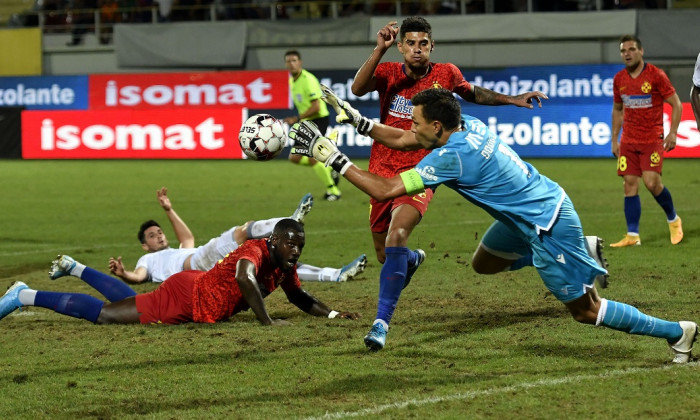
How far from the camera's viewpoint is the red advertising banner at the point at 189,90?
28.3m

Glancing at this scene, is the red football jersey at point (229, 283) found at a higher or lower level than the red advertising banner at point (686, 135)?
higher

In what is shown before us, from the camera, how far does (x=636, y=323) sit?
231 inches

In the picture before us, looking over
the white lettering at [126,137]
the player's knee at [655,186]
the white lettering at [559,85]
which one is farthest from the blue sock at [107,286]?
the white lettering at [126,137]

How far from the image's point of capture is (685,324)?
587 centimetres

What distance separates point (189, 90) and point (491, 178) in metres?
24.4

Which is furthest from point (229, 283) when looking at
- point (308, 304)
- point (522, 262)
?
point (522, 262)

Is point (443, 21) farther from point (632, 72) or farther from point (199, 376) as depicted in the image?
point (199, 376)

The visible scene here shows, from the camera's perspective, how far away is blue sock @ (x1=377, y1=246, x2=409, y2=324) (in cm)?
663

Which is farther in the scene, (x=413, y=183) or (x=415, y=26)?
(x=415, y=26)

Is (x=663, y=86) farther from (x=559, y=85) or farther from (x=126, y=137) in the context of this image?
(x=126, y=137)

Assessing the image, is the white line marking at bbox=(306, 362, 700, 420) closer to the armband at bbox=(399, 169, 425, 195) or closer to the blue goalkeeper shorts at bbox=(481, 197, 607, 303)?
the blue goalkeeper shorts at bbox=(481, 197, 607, 303)

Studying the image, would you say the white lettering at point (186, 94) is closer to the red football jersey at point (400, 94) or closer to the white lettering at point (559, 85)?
the white lettering at point (559, 85)

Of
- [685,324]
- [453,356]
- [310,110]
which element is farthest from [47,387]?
[310,110]

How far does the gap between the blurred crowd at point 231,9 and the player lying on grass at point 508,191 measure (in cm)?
2408
